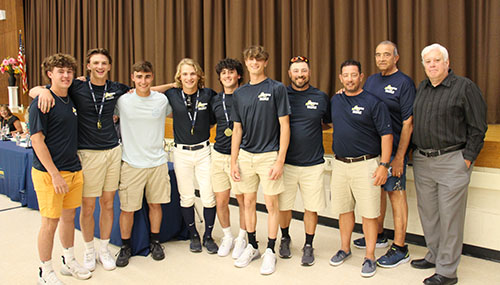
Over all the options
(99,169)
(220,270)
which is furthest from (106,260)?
(220,270)

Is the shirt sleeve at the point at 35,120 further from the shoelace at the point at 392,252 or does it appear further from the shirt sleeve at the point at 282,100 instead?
the shoelace at the point at 392,252

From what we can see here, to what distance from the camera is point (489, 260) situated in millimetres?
2945

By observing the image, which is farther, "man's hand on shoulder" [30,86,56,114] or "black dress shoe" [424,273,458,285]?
"black dress shoe" [424,273,458,285]

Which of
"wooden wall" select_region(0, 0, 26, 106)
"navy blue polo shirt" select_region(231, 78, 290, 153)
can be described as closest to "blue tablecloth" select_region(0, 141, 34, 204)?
"navy blue polo shirt" select_region(231, 78, 290, 153)

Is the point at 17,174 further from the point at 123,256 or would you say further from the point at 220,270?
the point at 220,270

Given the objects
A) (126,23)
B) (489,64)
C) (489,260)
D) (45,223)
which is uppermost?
(126,23)

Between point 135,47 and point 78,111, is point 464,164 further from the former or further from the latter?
point 135,47

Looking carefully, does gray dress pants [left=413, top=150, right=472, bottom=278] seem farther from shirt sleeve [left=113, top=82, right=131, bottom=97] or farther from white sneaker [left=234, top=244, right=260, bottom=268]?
shirt sleeve [left=113, top=82, right=131, bottom=97]

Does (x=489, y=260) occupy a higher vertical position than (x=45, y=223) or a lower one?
lower

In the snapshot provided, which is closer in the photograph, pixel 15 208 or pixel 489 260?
→ pixel 489 260

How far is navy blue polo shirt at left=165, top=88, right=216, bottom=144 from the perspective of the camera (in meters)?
3.00

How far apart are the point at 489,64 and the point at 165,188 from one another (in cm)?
295

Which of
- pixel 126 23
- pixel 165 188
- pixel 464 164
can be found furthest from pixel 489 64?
pixel 126 23

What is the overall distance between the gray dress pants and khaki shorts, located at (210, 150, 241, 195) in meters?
1.32
